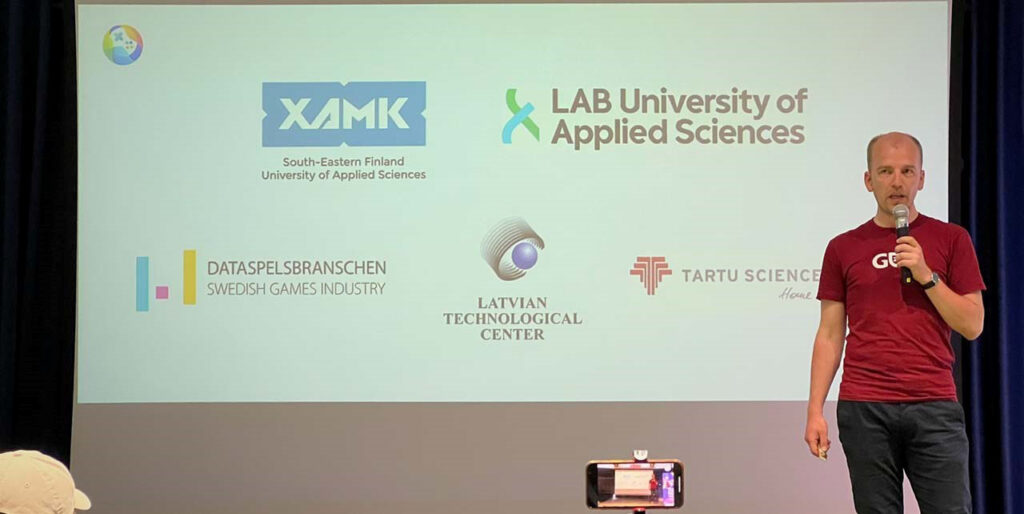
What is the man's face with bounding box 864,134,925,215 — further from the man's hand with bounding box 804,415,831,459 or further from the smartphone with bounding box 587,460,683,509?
the smartphone with bounding box 587,460,683,509

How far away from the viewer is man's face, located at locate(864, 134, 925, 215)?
94.9 inches

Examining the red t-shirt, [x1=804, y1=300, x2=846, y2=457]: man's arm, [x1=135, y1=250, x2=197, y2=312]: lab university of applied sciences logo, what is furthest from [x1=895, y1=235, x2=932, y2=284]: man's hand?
[x1=135, y1=250, x2=197, y2=312]: lab university of applied sciences logo

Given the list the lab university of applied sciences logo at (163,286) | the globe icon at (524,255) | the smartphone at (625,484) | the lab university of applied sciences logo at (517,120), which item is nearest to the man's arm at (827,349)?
the smartphone at (625,484)

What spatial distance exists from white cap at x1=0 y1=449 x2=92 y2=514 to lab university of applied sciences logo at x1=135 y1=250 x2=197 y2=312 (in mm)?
2375

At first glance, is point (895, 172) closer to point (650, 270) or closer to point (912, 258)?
point (912, 258)

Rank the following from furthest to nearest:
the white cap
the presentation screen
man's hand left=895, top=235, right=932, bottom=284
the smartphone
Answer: the presentation screen < man's hand left=895, top=235, right=932, bottom=284 < the smartphone < the white cap

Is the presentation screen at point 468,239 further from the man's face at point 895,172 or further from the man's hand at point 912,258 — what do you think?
the man's hand at point 912,258

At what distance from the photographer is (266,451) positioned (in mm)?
3756

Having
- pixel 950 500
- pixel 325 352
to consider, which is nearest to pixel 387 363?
pixel 325 352

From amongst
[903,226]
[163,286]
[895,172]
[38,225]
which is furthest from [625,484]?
[38,225]

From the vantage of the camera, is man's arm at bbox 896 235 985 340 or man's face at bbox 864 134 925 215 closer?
man's arm at bbox 896 235 985 340

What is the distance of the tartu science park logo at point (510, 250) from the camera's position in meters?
3.74

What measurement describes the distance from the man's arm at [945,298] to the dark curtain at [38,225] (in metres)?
3.18

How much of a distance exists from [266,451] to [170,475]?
14.9 inches
